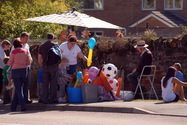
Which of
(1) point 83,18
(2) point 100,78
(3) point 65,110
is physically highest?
(1) point 83,18

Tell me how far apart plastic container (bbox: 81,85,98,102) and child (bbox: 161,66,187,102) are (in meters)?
1.78

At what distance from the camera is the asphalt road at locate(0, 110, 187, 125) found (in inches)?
271

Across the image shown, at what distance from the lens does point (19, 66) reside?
896 centimetres

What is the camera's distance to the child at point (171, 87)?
31.5 ft

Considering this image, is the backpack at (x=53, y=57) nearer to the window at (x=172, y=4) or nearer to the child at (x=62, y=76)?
the child at (x=62, y=76)

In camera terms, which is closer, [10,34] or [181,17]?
[10,34]

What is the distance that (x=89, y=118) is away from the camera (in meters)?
7.58

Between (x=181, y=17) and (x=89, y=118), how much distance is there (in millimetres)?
22942

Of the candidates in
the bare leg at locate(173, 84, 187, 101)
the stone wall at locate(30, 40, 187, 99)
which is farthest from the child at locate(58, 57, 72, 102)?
the stone wall at locate(30, 40, 187, 99)

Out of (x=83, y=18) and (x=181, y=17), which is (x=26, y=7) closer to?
(x=83, y=18)

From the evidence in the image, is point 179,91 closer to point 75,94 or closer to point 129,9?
point 75,94

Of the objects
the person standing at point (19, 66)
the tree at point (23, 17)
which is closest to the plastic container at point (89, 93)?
the person standing at point (19, 66)

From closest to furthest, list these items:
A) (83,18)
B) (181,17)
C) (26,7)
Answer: (83,18)
(26,7)
(181,17)

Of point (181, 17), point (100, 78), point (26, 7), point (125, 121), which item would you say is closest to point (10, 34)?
point (26, 7)
